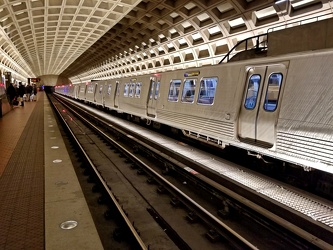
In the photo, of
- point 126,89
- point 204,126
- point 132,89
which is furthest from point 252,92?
point 126,89

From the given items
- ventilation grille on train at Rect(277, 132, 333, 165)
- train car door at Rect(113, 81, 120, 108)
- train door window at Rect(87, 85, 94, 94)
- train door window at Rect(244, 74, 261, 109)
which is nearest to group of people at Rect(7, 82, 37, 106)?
train door window at Rect(87, 85, 94, 94)

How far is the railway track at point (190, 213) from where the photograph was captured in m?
4.13

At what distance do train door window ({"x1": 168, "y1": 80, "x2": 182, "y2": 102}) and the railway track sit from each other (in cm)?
307

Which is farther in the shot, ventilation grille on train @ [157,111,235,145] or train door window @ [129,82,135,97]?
train door window @ [129,82,135,97]

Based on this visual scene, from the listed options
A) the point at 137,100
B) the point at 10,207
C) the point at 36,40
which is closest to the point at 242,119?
the point at 10,207

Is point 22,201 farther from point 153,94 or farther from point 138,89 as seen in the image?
point 138,89

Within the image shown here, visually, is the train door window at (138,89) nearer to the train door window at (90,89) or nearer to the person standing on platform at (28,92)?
the train door window at (90,89)

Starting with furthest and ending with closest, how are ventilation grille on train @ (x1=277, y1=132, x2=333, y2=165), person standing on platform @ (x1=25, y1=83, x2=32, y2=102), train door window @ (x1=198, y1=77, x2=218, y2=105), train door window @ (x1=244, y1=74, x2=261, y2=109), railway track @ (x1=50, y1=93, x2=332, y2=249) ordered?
person standing on platform @ (x1=25, y1=83, x2=32, y2=102)
train door window @ (x1=198, y1=77, x2=218, y2=105)
train door window @ (x1=244, y1=74, x2=261, y2=109)
ventilation grille on train @ (x1=277, y1=132, x2=333, y2=165)
railway track @ (x1=50, y1=93, x2=332, y2=249)

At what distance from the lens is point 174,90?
10773mm

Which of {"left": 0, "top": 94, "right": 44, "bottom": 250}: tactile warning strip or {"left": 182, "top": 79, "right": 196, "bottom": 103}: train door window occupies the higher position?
{"left": 182, "top": 79, "right": 196, "bottom": 103}: train door window

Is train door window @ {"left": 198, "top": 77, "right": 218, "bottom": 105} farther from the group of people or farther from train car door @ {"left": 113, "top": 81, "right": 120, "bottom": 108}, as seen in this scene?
the group of people

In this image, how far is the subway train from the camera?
15.7ft

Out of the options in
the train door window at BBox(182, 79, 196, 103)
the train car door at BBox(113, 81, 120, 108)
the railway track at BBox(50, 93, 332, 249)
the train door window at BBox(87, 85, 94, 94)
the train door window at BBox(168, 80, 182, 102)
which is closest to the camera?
the railway track at BBox(50, 93, 332, 249)

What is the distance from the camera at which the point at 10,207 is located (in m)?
4.73
